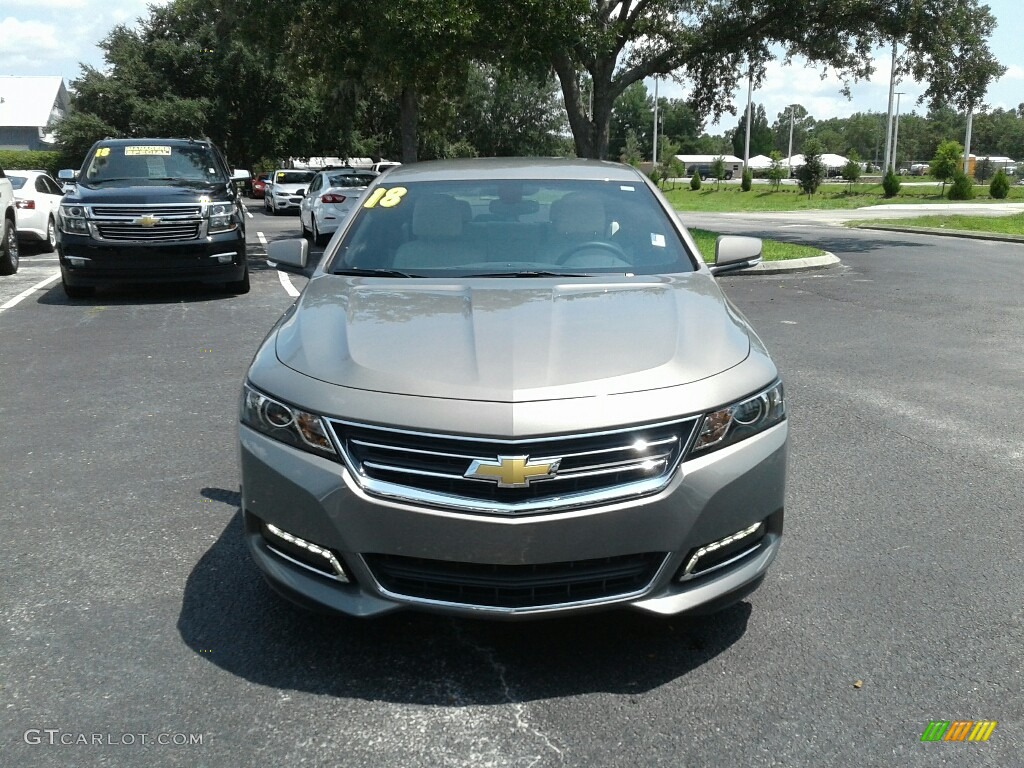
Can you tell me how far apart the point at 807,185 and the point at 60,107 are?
185 feet

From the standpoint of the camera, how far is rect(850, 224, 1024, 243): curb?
73.7ft

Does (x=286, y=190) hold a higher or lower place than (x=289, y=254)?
lower

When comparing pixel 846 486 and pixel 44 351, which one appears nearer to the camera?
pixel 846 486

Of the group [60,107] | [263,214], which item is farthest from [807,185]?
[60,107]

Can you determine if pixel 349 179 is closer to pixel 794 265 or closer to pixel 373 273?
pixel 794 265

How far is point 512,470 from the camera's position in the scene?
2.88 m

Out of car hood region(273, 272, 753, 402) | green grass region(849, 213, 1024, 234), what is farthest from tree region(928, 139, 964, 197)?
car hood region(273, 272, 753, 402)

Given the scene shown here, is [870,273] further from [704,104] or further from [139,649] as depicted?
[139,649]

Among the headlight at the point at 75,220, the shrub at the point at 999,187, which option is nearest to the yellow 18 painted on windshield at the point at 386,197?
the headlight at the point at 75,220

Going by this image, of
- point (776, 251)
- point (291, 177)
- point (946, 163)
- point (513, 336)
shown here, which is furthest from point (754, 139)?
point (513, 336)

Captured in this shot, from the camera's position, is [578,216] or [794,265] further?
[794,265]

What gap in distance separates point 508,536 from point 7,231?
13.7 meters

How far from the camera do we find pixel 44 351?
8.80m

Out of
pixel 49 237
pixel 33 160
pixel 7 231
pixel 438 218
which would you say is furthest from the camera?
pixel 33 160
